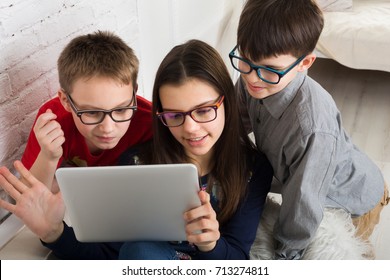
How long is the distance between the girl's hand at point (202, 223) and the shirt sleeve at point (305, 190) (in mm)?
291

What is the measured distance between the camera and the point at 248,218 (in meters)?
1.24

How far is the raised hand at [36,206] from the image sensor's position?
1.12 m

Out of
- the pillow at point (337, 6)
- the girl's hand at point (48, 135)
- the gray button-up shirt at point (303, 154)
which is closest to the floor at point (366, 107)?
the pillow at point (337, 6)

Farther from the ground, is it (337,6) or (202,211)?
(202,211)

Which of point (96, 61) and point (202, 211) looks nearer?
point (202, 211)

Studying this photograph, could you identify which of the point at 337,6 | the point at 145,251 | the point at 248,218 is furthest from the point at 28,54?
the point at 337,6

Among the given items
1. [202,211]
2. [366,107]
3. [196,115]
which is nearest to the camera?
[202,211]

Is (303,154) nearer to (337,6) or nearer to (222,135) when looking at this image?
(222,135)

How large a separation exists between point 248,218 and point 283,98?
334mm

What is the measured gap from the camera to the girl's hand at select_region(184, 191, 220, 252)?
39.4 inches

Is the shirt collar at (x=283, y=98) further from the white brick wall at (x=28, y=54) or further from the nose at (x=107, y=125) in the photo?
the white brick wall at (x=28, y=54)

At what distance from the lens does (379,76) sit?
→ 2.85 meters

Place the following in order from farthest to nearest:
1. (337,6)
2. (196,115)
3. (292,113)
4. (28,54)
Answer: (337,6) < (28,54) < (292,113) < (196,115)

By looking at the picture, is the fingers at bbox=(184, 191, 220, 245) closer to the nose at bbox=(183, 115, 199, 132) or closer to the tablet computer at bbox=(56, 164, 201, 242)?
the tablet computer at bbox=(56, 164, 201, 242)
